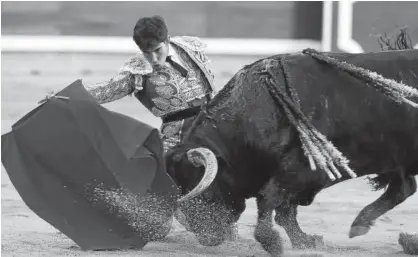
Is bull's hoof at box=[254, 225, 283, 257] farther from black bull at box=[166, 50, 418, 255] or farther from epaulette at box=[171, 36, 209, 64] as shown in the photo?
epaulette at box=[171, 36, 209, 64]

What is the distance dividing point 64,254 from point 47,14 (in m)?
4.95

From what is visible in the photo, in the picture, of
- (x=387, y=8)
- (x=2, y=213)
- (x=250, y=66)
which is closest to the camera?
(x=250, y=66)

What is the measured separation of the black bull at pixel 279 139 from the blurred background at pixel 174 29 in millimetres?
4298

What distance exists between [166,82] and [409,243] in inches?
51.4

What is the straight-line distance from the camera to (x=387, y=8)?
884 cm

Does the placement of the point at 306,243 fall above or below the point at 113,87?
below

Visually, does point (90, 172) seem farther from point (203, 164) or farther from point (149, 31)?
point (149, 31)

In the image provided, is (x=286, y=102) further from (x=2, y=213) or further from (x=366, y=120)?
(x=2, y=213)

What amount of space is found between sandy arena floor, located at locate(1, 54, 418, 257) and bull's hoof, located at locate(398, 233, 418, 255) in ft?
0.14

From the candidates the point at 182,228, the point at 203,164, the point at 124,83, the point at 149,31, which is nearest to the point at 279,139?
the point at 203,164

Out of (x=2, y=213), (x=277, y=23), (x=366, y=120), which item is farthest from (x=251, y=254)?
(x=277, y=23)

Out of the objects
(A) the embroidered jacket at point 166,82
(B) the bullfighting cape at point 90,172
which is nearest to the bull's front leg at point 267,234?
(B) the bullfighting cape at point 90,172

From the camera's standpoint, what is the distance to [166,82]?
4.81 metres

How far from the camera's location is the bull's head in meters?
4.26
